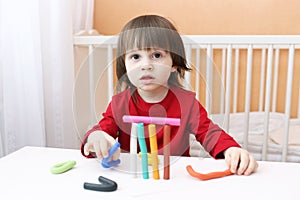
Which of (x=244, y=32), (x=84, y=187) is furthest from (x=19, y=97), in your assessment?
(x=244, y=32)

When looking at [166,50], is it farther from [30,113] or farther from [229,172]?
[30,113]

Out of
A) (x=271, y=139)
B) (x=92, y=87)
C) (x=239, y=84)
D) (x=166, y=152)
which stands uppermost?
(x=92, y=87)

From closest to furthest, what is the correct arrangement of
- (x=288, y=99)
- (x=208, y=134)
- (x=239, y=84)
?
1. (x=208, y=134)
2. (x=288, y=99)
3. (x=239, y=84)

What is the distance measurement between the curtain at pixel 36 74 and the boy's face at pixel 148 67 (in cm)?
42

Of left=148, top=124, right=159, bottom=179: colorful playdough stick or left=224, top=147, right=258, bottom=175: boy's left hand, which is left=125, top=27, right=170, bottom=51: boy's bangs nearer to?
left=148, top=124, right=159, bottom=179: colorful playdough stick

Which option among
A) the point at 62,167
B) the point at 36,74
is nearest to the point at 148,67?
the point at 62,167

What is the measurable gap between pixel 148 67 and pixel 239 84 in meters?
1.50

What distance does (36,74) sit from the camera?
1.07 meters

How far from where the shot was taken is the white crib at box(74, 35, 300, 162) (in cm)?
59

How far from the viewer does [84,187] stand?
541 mm

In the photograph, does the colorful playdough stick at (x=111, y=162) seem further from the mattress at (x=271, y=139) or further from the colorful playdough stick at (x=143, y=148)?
the mattress at (x=271, y=139)

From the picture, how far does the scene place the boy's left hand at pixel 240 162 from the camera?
1.99 feet

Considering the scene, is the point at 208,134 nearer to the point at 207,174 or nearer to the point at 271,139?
the point at 207,174

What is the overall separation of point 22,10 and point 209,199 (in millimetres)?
793
